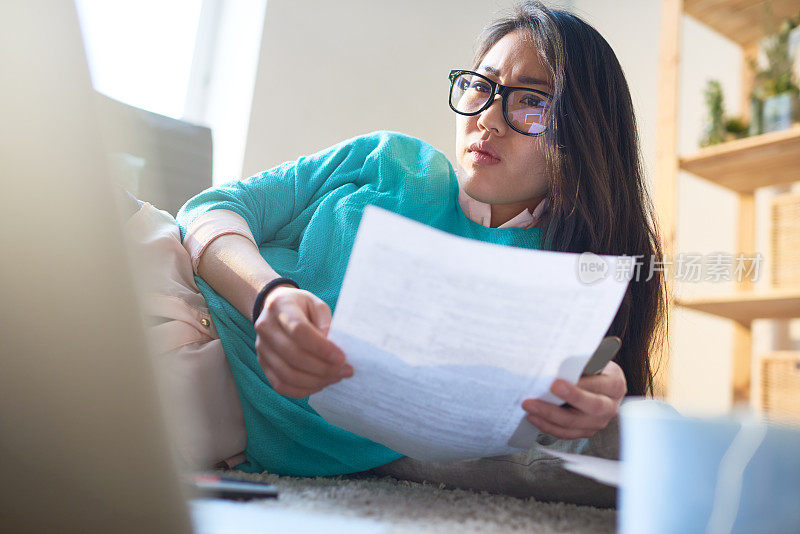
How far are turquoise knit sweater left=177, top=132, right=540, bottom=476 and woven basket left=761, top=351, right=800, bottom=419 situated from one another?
45.7 inches

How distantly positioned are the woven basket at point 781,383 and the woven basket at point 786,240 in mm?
189

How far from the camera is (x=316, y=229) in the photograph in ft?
2.78

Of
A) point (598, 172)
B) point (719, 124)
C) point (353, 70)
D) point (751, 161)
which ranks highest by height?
point (353, 70)

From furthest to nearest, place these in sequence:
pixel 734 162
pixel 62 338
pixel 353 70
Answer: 1. pixel 353 70
2. pixel 734 162
3. pixel 62 338

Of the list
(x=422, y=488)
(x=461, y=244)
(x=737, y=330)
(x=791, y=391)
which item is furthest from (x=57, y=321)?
(x=737, y=330)

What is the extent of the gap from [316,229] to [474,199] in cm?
22

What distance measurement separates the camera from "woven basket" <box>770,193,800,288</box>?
168 cm

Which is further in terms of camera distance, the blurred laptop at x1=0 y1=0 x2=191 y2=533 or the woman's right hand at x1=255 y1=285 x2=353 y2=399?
the woman's right hand at x1=255 y1=285 x2=353 y2=399

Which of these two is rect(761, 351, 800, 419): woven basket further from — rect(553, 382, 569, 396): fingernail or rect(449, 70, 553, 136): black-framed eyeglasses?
rect(553, 382, 569, 396): fingernail

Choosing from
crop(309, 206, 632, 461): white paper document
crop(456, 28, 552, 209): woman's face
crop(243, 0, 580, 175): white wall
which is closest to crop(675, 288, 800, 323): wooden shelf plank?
crop(456, 28, 552, 209): woman's face

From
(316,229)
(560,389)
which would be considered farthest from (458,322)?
(316,229)

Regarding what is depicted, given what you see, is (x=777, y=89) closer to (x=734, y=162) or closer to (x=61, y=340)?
(x=734, y=162)

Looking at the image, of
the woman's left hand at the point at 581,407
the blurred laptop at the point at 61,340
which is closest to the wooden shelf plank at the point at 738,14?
the woman's left hand at the point at 581,407

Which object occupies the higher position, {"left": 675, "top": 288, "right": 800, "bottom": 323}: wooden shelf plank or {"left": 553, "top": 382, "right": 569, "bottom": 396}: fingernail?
{"left": 675, "top": 288, "right": 800, "bottom": 323}: wooden shelf plank
